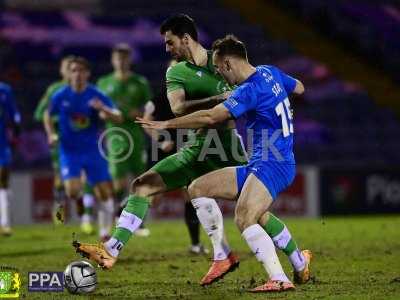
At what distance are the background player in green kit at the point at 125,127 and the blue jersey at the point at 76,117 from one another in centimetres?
77

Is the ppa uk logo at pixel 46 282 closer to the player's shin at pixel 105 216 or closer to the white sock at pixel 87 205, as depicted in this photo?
the player's shin at pixel 105 216

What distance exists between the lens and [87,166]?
13141 mm

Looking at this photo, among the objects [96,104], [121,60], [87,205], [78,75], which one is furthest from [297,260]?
[121,60]

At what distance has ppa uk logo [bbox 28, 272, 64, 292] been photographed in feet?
24.3

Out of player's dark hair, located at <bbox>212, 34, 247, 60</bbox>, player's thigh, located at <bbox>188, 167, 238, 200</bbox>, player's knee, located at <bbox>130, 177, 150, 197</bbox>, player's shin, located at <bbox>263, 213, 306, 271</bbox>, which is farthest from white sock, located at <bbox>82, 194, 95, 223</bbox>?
player's dark hair, located at <bbox>212, 34, 247, 60</bbox>

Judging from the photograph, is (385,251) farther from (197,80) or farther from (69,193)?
(69,193)

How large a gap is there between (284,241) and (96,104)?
221 inches

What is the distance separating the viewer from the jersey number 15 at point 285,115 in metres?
7.23

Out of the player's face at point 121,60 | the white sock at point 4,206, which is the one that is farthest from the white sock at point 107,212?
the player's face at point 121,60

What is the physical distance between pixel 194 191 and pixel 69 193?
588cm

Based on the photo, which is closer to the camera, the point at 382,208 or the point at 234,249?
the point at 234,249

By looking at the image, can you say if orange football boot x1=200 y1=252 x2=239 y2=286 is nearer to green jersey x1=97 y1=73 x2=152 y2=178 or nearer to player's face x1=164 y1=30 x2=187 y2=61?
player's face x1=164 y1=30 x2=187 y2=61

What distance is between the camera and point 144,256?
10570mm

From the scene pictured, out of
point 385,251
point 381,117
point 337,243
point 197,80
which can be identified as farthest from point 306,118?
point 197,80
